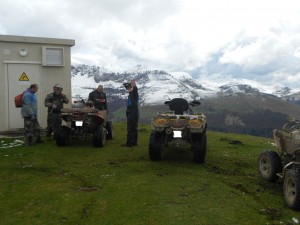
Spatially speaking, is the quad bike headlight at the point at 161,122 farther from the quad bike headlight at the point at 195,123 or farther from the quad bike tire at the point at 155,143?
the quad bike headlight at the point at 195,123

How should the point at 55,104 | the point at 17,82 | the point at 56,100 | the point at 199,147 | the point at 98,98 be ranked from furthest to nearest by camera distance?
the point at 17,82, the point at 98,98, the point at 56,100, the point at 55,104, the point at 199,147

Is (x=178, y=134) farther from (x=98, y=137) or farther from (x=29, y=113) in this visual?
(x=29, y=113)

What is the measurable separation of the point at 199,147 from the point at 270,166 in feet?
8.79

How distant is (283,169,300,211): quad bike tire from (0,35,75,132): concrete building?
43.9ft

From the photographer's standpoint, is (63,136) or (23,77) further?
(23,77)

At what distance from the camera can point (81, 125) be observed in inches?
628

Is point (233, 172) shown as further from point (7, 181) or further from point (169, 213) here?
point (7, 181)

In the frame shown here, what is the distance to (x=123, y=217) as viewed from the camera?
26.2ft

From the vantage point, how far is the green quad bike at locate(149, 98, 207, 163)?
42.2 ft

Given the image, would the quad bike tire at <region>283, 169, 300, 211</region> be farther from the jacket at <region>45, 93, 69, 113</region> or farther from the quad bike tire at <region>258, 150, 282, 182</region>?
the jacket at <region>45, 93, 69, 113</region>

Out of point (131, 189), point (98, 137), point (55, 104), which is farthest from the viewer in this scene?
point (55, 104)

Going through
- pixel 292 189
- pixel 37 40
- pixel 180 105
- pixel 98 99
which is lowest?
pixel 292 189

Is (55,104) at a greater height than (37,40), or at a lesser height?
lesser

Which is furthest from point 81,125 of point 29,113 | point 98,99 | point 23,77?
point 23,77
